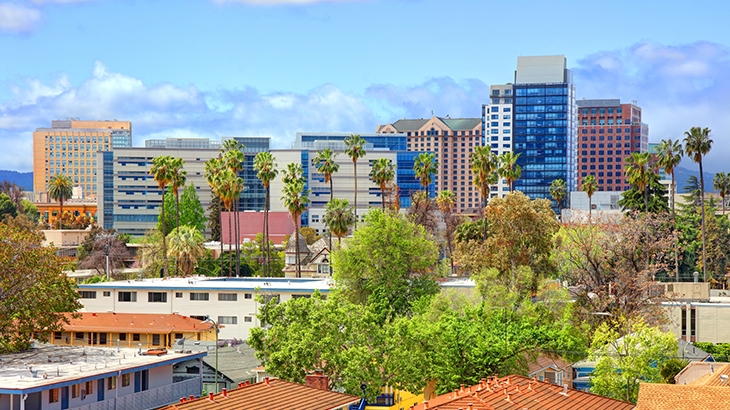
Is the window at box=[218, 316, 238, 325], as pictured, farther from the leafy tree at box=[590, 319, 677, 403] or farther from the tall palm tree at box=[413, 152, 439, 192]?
the tall palm tree at box=[413, 152, 439, 192]

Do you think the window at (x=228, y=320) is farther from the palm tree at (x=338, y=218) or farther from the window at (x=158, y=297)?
the palm tree at (x=338, y=218)

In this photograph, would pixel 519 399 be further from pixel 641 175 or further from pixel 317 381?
pixel 641 175

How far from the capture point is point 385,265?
7869cm

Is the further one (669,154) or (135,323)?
(669,154)

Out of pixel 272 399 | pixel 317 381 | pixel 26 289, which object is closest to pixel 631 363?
pixel 317 381

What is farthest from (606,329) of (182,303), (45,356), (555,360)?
(182,303)

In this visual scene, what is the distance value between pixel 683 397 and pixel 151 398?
2610cm

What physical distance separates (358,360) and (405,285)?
81.7 feet

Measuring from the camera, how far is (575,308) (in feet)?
242

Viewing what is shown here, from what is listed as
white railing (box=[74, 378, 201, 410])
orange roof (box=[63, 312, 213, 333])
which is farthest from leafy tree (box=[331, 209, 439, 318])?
white railing (box=[74, 378, 201, 410])

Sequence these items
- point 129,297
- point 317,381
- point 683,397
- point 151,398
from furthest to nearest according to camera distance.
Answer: point 129,297
point 317,381
point 151,398
point 683,397

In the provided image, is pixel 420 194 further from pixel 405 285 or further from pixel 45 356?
pixel 45 356

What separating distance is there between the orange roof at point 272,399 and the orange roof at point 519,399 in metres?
4.20

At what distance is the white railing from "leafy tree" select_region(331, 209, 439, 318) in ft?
76.4
